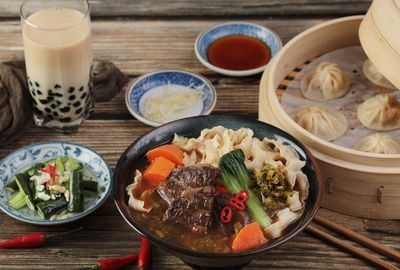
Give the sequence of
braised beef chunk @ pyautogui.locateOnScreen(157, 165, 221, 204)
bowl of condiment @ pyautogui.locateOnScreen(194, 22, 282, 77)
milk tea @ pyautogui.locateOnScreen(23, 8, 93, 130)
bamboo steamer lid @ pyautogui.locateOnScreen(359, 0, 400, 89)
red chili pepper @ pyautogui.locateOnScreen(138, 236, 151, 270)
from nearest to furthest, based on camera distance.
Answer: braised beef chunk @ pyautogui.locateOnScreen(157, 165, 221, 204) < red chili pepper @ pyautogui.locateOnScreen(138, 236, 151, 270) < bamboo steamer lid @ pyautogui.locateOnScreen(359, 0, 400, 89) < milk tea @ pyautogui.locateOnScreen(23, 8, 93, 130) < bowl of condiment @ pyautogui.locateOnScreen(194, 22, 282, 77)

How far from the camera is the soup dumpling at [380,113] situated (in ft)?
11.5

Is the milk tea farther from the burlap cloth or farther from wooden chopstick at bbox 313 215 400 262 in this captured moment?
wooden chopstick at bbox 313 215 400 262

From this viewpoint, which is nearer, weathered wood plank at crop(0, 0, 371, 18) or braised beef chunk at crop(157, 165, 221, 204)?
braised beef chunk at crop(157, 165, 221, 204)

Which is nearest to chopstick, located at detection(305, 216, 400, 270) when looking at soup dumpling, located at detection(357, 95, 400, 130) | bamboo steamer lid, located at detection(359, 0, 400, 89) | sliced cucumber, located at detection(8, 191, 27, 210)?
soup dumpling, located at detection(357, 95, 400, 130)

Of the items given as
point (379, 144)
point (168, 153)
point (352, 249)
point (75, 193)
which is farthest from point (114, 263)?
point (379, 144)

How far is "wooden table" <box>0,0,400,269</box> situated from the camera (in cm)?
302

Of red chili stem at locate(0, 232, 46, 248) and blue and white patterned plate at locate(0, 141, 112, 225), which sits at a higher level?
blue and white patterned plate at locate(0, 141, 112, 225)

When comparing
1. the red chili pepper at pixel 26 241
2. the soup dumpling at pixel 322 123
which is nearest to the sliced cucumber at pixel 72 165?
the red chili pepper at pixel 26 241

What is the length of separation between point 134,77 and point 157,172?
1310mm

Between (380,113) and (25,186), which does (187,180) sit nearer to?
(25,186)

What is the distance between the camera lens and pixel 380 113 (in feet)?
11.5

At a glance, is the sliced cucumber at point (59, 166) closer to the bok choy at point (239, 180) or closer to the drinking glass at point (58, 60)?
the drinking glass at point (58, 60)

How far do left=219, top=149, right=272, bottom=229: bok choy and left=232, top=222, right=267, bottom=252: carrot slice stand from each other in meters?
0.07

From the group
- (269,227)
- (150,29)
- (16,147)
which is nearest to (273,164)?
(269,227)
